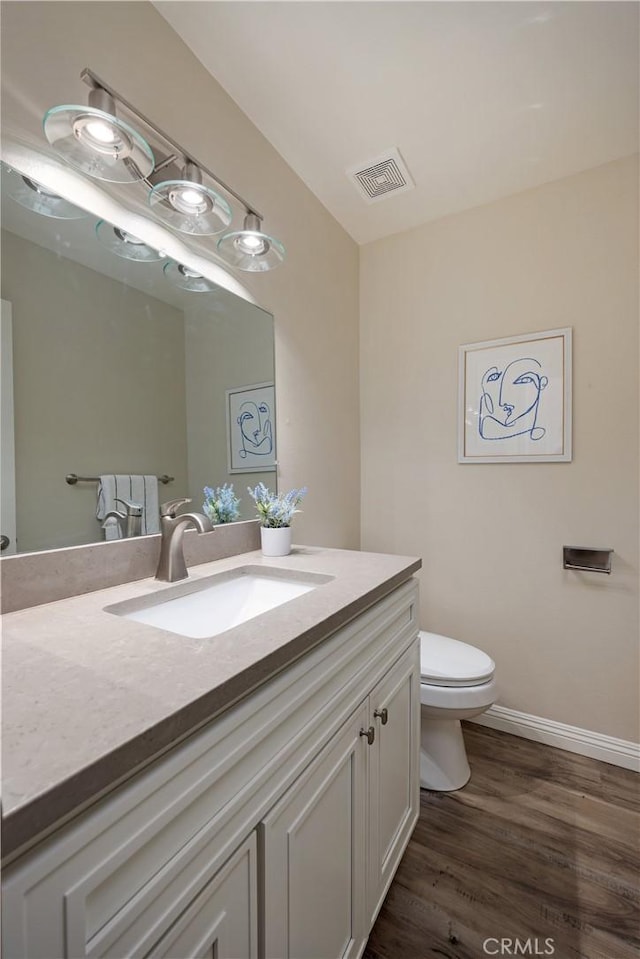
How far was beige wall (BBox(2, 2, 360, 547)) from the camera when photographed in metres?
0.92

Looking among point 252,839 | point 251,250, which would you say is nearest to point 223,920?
point 252,839

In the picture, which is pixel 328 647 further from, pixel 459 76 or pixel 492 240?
pixel 492 240

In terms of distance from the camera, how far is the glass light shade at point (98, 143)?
2.81 feet

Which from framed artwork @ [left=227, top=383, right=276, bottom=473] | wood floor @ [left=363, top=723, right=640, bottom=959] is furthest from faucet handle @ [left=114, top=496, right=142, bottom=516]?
wood floor @ [left=363, top=723, right=640, bottom=959]

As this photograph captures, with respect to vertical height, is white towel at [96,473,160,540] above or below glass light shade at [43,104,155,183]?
below

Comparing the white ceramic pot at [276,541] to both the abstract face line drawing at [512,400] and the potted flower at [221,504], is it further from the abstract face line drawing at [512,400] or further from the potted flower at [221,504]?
the abstract face line drawing at [512,400]

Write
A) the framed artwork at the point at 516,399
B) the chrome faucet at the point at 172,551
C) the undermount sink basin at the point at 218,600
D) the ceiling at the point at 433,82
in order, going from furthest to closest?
the framed artwork at the point at 516,399
the ceiling at the point at 433,82
the chrome faucet at the point at 172,551
the undermount sink basin at the point at 218,600

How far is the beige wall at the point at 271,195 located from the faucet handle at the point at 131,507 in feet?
2.15

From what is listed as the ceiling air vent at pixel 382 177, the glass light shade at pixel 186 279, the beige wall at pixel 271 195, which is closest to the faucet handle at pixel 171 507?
the beige wall at pixel 271 195

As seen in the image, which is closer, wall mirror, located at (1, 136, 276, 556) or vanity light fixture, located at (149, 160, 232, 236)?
wall mirror, located at (1, 136, 276, 556)

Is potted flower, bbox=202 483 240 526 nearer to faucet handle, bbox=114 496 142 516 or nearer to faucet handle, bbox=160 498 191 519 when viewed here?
faucet handle, bbox=160 498 191 519

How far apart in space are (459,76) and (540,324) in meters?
0.96

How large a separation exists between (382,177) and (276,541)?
162 cm

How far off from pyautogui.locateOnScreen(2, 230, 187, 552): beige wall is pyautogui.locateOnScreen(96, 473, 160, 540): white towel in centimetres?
2
